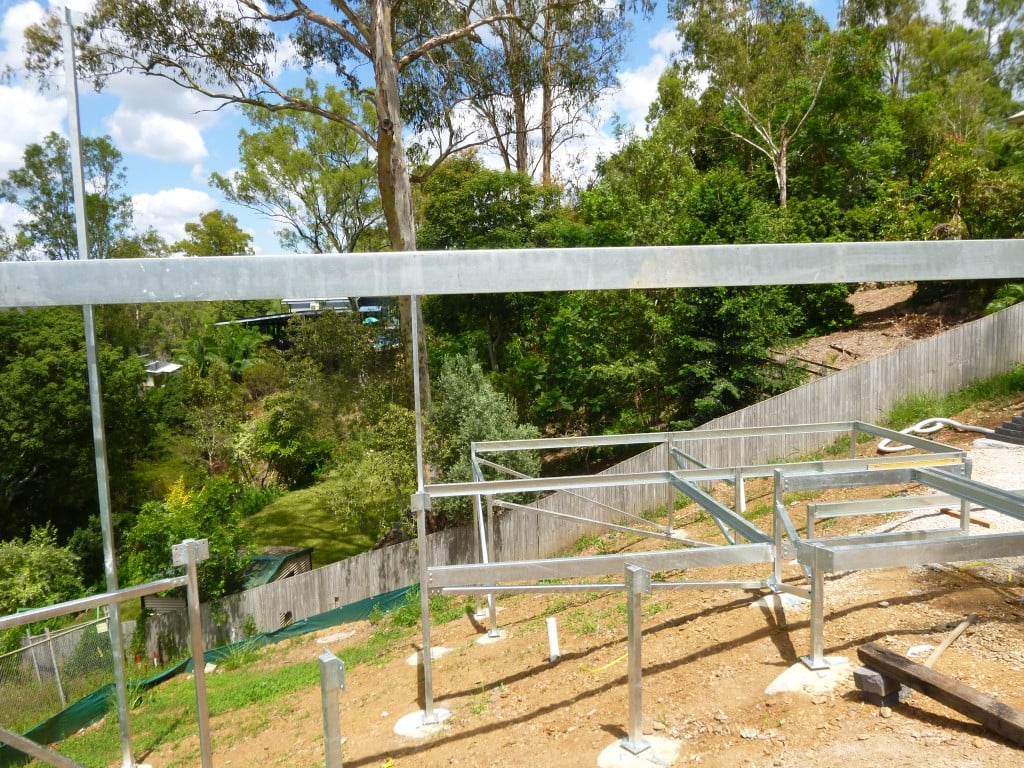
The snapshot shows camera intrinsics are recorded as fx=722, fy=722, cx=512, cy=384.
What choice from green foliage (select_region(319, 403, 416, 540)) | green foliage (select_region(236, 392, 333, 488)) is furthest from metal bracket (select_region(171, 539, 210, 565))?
green foliage (select_region(236, 392, 333, 488))

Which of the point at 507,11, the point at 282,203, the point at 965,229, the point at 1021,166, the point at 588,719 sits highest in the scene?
the point at 507,11

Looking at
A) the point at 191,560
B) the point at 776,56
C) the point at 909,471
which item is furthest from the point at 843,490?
the point at 776,56

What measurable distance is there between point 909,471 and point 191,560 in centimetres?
463

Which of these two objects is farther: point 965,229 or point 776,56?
point 776,56

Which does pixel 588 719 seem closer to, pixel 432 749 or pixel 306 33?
pixel 432 749

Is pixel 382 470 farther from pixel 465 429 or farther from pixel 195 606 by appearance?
pixel 195 606

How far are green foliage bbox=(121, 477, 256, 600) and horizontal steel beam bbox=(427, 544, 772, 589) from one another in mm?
10766

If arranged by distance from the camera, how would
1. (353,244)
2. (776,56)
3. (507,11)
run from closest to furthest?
(507,11)
(776,56)
(353,244)

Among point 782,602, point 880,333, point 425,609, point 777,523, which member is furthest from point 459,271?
point 880,333

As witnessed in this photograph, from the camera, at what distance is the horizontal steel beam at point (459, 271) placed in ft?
11.6

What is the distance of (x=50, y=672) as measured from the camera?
31.7 ft

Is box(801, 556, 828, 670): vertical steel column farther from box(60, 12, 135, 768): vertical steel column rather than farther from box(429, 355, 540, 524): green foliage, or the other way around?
box(429, 355, 540, 524): green foliage

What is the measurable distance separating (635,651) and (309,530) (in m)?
17.7

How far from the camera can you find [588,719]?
13.7 feet
